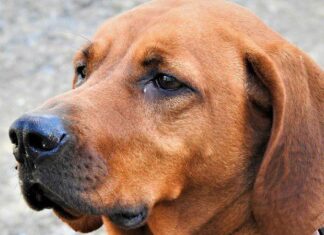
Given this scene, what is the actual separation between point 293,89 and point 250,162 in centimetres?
50

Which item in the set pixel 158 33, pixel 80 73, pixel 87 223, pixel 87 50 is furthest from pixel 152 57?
pixel 87 223

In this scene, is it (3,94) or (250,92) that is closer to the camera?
(250,92)

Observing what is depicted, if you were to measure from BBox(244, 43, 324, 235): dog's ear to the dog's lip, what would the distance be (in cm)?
66

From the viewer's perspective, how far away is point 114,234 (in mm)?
5246

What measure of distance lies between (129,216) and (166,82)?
79cm

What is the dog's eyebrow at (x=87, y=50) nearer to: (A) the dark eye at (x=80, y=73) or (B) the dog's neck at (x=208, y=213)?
(A) the dark eye at (x=80, y=73)

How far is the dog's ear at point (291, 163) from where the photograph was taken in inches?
189

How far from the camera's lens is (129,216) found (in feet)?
15.3

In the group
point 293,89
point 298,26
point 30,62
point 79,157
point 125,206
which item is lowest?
point 30,62

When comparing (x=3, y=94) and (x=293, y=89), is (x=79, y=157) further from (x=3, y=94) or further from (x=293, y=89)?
(x=3, y=94)

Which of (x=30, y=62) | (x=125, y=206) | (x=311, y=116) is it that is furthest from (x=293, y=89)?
(x=30, y=62)

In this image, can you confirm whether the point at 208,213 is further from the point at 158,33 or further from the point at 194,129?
the point at 158,33

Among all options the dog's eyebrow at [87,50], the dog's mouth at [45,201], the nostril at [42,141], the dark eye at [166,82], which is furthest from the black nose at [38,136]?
the dog's eyebrow at [87,50]

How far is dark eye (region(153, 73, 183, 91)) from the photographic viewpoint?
482 cm
